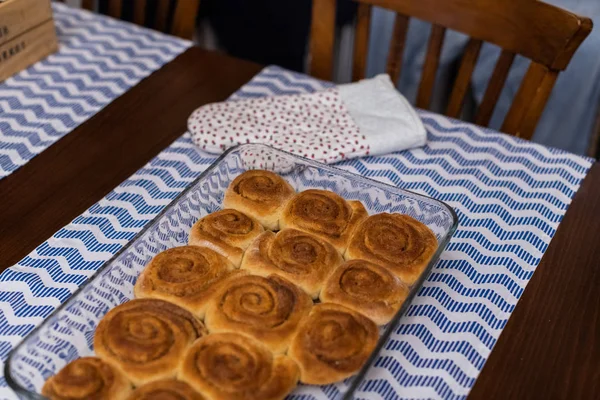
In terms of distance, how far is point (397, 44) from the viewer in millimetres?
1243

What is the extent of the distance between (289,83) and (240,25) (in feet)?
3.01

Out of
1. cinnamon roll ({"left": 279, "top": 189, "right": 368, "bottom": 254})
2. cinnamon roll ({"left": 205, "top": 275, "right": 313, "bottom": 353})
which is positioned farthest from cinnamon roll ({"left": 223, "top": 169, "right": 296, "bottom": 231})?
cinnamon roll ({"left": 205, "top": 275, "right": 313, "bottom": 353})

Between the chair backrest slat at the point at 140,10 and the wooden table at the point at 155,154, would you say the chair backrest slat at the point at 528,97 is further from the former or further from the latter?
the chair backrest slat at the point at 140,10

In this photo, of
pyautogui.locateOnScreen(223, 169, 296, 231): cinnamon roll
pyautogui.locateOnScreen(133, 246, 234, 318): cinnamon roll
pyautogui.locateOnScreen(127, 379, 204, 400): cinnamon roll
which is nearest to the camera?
pyautogui.locateOnScreen(127, 379, 204, 400): cinnamon roll

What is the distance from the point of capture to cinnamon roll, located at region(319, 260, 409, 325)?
697 millimetres

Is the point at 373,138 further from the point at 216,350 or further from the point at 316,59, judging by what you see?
the point at 216,350

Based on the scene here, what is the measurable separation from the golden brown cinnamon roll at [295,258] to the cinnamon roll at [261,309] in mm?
17

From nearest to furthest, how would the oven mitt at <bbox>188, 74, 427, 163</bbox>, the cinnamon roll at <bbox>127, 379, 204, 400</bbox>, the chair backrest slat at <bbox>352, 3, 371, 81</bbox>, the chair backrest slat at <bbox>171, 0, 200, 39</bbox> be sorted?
1. the cinnamon roll at <bbox>127, 379, 204, 400</bbox>
2. the oven mitt at <bbox>188, 74, 427, 163</bbox>
3. the chair backrest slat at <bbox>352, 3, 371, 81</bbox>
4. the chair backrest slat at <bbox>171, 0, 200, 39</bbox>

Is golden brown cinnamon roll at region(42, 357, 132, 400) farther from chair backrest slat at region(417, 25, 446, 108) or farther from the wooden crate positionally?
chair backrest slat at region(417, 25, 446, 108)

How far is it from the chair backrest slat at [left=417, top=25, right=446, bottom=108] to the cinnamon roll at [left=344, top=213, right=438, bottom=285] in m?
0.49

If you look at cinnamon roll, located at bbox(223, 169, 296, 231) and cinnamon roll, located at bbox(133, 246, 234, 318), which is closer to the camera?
cinnamon roll, located at bbox(133, 246, 234, 318)

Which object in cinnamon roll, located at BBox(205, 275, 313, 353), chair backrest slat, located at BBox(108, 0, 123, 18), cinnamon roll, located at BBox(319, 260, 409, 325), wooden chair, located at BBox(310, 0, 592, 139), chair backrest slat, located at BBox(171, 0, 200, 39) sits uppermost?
wooden chair, located at BBox(310, 0, 592, 139)

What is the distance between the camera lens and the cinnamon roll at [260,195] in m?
0.82

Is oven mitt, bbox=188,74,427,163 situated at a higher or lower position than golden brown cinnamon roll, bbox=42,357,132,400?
higher
